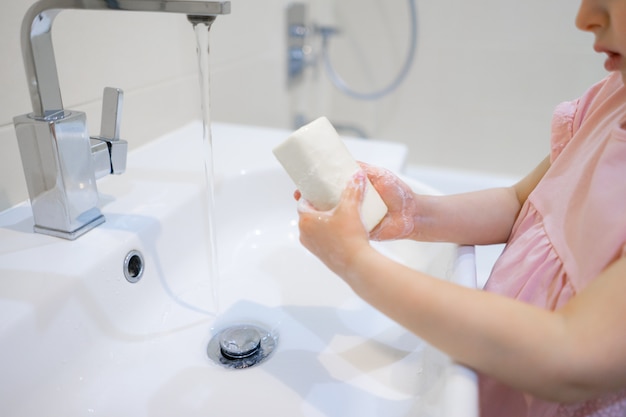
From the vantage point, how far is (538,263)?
16.1 inches

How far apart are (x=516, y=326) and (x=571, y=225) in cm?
13

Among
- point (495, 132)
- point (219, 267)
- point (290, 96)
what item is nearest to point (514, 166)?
point (495, 132)

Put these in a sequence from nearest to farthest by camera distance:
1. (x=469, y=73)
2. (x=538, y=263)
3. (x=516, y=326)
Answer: (x=516, y=326) < (x=538, y=263) < (x=469, y=73)

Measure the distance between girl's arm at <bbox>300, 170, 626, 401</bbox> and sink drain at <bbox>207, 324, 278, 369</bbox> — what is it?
0.15 meters

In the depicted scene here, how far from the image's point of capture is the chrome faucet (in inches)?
15.2

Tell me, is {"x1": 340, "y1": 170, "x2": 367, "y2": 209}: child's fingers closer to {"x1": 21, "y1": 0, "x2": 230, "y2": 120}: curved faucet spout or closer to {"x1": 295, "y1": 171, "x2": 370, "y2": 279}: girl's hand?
{"x1": 295, "y1": 171, "x2": 370, "y2": 279}: girl's hand

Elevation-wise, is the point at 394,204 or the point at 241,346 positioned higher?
the point at 394,204

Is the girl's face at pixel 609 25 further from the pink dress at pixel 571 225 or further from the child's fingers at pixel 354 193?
the child's fingers at pixel 354 193

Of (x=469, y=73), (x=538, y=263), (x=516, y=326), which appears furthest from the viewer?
(x=469, y=73)

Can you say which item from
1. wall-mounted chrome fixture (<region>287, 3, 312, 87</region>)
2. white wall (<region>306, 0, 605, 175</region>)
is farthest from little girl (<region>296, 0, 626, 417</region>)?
white wall (<region>306, 0, 605, 175</region>)

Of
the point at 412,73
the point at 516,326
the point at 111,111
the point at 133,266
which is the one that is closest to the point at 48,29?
the point at 111,111

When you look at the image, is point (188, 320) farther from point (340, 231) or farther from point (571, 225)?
point (571, 225)

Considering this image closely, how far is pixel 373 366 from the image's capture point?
0.45 m

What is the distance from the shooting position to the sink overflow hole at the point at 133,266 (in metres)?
0.47
